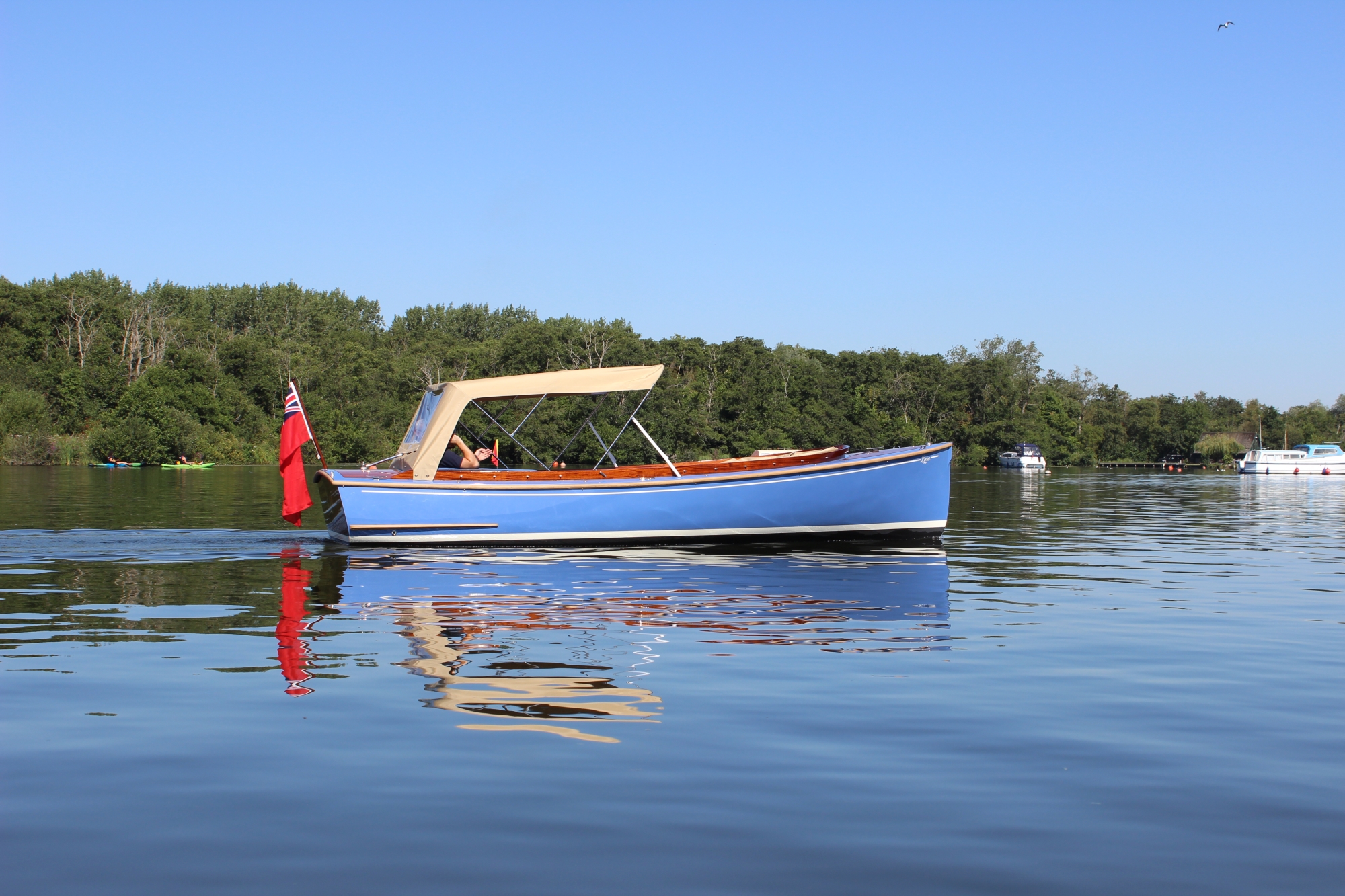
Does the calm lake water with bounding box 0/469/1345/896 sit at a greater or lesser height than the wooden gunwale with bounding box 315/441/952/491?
lesser

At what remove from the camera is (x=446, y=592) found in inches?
563

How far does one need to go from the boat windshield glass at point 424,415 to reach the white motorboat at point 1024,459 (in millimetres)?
86214

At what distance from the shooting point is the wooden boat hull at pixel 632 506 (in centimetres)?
1975

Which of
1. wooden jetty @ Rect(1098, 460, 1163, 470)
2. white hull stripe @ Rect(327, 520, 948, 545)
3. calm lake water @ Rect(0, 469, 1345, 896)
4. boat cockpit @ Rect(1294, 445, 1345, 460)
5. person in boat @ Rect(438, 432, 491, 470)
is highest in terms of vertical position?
boat cockpit @ Rect(1294, 445, 1345, 460)

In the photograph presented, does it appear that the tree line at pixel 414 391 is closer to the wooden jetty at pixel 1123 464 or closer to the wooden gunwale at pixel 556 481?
the wooden jetty at pixel 1123 464

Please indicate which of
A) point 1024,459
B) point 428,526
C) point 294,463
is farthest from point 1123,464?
point 294,463

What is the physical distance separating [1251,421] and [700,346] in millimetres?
86017

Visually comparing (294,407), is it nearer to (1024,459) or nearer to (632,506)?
(632,506)

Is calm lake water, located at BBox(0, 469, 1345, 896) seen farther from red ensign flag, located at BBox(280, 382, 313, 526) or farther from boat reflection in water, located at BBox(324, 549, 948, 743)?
red ensign flag, located at BBox(280, 382, 313, 526)

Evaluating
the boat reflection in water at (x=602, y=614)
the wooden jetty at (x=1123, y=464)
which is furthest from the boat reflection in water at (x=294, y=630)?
the wooden jetty at (x=1123, y=464)

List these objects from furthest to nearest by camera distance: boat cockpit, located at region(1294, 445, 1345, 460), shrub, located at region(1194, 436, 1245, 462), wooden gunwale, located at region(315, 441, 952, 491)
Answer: shrub, located at region(1194, 436, 1245, 462), boat cockpit, located at region(1294, 445, 1345, 460), wooden gunwale, located at region(315, 441, 952, 491)

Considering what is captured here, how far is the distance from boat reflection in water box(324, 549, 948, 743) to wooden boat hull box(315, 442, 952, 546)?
1.99 ft

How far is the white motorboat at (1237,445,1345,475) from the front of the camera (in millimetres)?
98688

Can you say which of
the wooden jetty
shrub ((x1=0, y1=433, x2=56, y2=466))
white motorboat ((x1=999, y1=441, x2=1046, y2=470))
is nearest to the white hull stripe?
shrub ((x1=0, y1=433, x2=56, y2=466))
